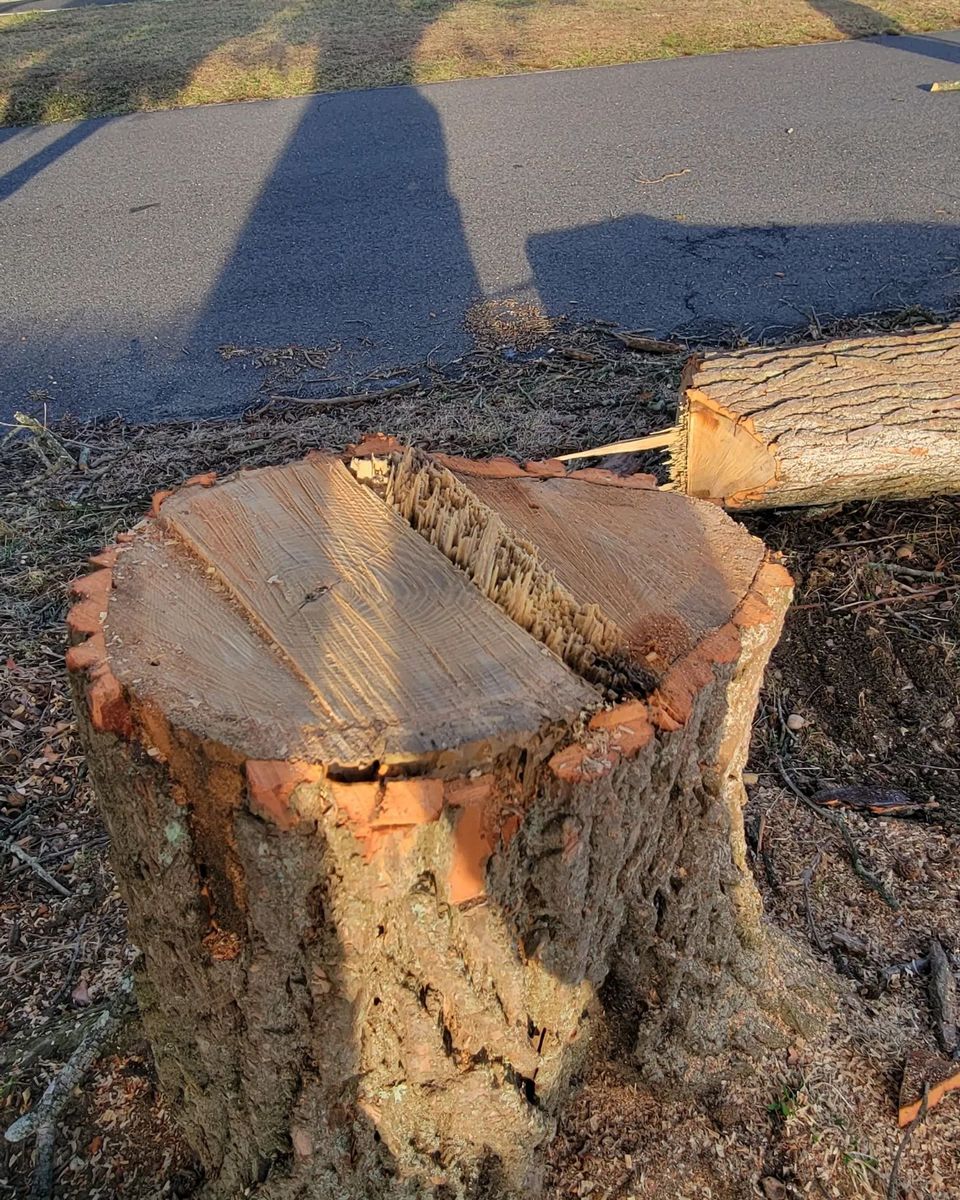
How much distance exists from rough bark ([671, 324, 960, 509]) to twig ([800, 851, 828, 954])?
1.22m

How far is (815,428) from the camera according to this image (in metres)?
3.08

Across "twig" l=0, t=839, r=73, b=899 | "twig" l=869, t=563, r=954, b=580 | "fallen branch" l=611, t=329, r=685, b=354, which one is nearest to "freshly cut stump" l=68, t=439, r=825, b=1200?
"twig" l=0, t=839, r=73, b=899

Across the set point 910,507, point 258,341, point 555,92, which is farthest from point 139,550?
point 555,92

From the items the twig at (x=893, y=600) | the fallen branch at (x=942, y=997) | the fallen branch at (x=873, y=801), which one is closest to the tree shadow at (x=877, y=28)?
the twig at (x=893, y=600)

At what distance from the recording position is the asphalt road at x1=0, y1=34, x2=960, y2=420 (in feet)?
17.1

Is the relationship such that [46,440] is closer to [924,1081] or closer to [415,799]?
[415,799]

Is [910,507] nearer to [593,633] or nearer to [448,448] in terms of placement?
[448,448]

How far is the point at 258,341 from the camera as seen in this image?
5184mm

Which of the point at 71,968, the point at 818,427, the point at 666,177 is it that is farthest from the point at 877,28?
the point at 71,968

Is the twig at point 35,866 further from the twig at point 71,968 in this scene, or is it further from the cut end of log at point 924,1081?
the cut end of log at point 924,1081

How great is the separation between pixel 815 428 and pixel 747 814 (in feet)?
4.18

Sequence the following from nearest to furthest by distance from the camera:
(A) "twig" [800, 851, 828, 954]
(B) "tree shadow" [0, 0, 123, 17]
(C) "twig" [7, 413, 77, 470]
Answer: (A) "twig" [800, 851, 828, 954] < (C) "twig" [7, 413, 77, 470] < (B) "tree shadow" [0, 0, 123, 17]

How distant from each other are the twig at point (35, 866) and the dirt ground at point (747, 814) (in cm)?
1

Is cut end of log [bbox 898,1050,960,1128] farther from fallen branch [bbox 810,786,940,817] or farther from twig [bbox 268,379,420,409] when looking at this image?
twig [bbox 268,379,420,409]
